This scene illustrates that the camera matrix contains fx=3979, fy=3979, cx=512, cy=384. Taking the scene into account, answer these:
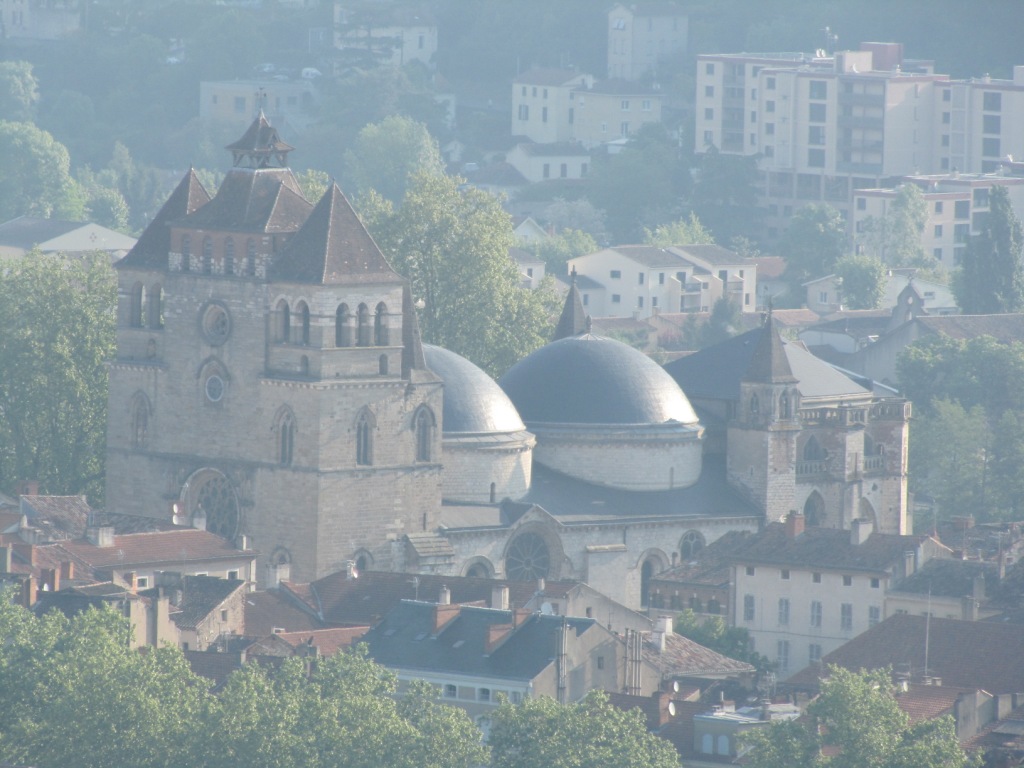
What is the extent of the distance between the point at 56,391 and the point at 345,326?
2142 cm

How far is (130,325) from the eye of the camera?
128m

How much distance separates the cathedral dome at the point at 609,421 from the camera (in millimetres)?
132750

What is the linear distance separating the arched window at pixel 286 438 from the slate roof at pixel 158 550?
410cm

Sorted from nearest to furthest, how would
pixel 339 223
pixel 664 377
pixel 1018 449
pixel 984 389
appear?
pixel 339 223 < pixel 664 377 < pixel 1018 449 < pixel 984 389

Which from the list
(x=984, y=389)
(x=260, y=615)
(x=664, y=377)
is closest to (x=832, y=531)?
(x=664, y=377)

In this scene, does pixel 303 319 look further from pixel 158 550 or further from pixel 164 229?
pixel 158 550

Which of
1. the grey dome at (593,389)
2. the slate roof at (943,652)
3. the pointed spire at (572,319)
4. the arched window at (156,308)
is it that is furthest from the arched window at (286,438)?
the pointed spire at (572,319)

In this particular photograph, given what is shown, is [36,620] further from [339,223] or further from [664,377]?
[664,377]

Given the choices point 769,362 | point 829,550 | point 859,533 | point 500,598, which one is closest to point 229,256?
point 500,598

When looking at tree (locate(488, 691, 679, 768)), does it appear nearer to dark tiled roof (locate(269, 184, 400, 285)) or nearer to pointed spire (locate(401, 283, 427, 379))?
dark tiled roof (locate(269, 184, 400, 285))

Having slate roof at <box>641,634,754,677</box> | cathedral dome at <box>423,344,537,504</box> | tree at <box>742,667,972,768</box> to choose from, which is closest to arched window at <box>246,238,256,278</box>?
cathedral dome at <box>423,344,537,504</box>

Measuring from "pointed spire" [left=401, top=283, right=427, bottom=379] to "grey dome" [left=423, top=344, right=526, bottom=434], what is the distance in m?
2.98

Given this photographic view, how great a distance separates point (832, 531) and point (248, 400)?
1869 centimetres

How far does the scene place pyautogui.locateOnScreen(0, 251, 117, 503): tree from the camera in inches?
5492
